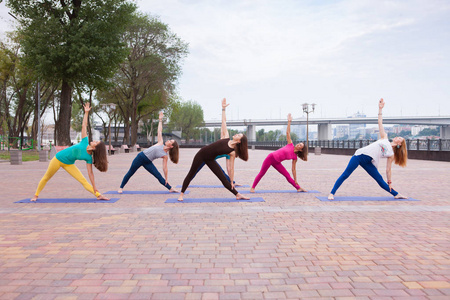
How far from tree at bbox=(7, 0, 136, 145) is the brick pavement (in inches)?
654

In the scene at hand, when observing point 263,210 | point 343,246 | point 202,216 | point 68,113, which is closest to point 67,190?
point 202,216

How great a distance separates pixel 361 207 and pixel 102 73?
21024 millimetres

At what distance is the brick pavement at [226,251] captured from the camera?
3068mm

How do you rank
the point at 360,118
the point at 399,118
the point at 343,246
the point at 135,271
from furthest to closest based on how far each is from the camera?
the point at 360,118
the point at 399,118
the point at 343,246
the point at 135,271

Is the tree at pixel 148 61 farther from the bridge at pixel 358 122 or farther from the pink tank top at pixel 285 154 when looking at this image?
the bridge at pixel 358 122

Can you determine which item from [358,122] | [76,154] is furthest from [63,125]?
[358,122]

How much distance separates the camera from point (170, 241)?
4.48m

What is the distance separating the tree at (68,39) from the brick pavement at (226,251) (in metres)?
16.6

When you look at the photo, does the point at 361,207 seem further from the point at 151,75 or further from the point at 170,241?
the point at 151,75

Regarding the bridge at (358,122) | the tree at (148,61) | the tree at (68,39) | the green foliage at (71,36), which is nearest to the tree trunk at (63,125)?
the tree at (68,39)

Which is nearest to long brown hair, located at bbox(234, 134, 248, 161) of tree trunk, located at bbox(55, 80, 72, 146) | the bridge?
tree trunk, located at bbox(55, 80, 72, 146)

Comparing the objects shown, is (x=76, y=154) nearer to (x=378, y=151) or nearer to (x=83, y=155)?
(x=83, y=155)

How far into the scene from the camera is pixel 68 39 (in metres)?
21.3

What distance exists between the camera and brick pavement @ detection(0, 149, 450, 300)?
3068 mm
